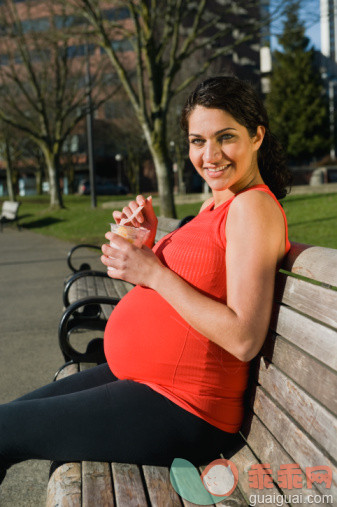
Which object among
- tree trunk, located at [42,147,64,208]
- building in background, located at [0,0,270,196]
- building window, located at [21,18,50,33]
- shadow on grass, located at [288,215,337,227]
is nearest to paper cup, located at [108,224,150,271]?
shadow on grass, located at [288,215,337,227]

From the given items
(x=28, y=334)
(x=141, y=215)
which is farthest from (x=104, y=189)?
→ (x=141, y=215)

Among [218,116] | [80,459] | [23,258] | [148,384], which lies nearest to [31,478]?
[80,459]

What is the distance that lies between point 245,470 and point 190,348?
465 mm

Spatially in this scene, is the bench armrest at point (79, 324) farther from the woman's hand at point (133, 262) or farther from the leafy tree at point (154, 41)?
the leafy tree at point (154, 41)

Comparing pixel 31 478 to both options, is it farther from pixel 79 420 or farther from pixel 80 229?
pixel 80 229

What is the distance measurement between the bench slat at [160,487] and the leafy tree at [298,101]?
160 feet

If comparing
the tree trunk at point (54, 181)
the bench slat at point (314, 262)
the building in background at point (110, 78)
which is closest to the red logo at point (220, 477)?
the bench slat at point (314, 262)

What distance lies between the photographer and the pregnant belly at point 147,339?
6.44ft

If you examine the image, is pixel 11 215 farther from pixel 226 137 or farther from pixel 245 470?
pixel 245 470

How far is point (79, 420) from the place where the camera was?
1.95 meters

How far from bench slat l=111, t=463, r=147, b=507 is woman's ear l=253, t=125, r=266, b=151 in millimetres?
1215

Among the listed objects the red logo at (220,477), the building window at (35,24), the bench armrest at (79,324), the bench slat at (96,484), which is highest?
the building window at (35,24)

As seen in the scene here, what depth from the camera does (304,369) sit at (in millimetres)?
1759

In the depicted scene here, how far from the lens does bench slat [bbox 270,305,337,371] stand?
1615mm
